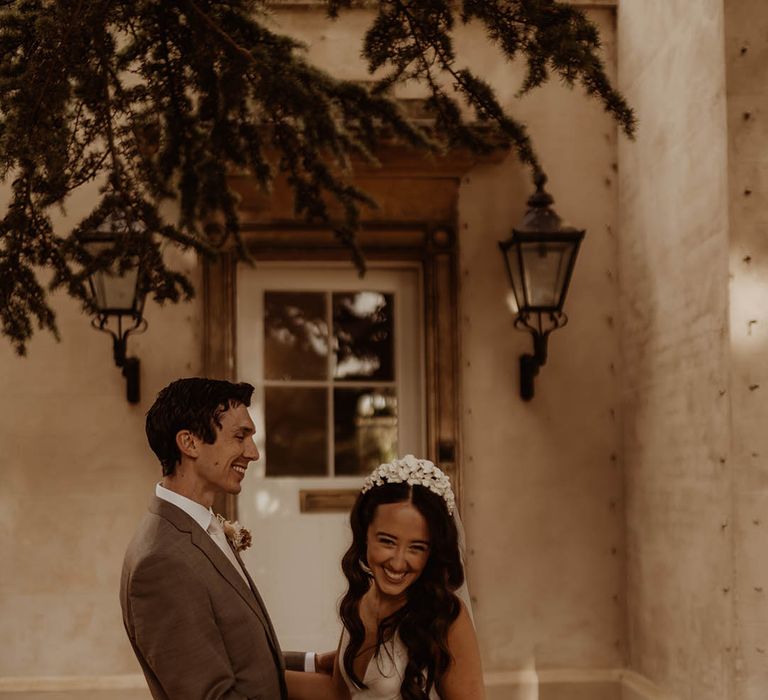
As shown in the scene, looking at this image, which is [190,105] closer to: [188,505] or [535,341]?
[188,505]

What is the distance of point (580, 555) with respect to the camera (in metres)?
5.89

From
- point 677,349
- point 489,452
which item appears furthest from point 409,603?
point 489,452

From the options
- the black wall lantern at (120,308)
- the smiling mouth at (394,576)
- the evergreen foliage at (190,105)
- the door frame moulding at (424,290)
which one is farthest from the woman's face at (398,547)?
the door frame moulding at (424,290)

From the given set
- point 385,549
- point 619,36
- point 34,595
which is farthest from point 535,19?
point 34,595

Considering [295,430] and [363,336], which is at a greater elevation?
[363,336]

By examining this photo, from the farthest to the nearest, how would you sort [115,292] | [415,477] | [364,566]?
1. [115,292]
2. [364,566]
3. [415,477]

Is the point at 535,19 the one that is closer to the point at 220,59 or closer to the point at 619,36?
the point at 220,59

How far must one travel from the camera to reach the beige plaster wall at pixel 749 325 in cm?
424

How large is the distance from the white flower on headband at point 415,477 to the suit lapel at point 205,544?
0.42m

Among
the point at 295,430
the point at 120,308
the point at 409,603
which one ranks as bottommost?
the point at 409,603

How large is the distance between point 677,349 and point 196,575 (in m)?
3.18

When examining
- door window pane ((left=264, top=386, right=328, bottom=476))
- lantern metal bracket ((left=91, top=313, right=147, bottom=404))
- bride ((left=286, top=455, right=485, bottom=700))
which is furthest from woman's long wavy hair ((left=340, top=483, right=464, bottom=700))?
door window pane ((left=264, top=386, right=328, bottom=476))

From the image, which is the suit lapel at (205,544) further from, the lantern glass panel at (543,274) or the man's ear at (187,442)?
the lantern glass panel at (543,274)

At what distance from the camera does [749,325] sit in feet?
14.3
